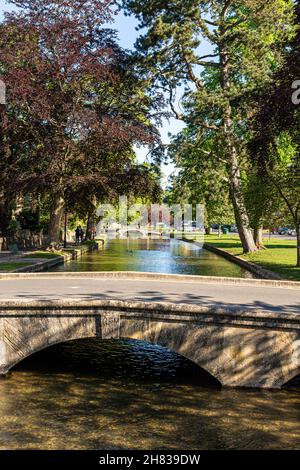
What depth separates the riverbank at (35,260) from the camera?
Answer: 2675 centimetres

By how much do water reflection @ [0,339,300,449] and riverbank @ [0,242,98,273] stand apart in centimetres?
1204

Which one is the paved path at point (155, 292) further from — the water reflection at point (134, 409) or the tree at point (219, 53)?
the tree at point (219, 53)

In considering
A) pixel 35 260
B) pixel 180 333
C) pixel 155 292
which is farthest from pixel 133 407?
pixel 35 260

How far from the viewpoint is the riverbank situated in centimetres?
2675

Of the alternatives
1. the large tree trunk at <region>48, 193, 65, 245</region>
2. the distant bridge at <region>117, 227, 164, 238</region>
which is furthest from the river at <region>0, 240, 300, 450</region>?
the distant bridge at <region>117, 227, 164, 238</region>

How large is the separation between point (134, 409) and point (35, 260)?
21.0 metres

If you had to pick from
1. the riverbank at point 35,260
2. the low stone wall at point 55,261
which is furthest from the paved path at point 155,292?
the low stone wall at point 55,261

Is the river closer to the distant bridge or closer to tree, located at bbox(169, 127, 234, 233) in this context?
tree, located at bbox(169, 127, 234, 233)

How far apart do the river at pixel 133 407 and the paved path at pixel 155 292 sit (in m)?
1.81

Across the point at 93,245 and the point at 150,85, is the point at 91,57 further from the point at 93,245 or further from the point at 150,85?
the point at 93,245

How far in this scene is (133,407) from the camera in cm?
1170

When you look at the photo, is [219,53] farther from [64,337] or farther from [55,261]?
[64,337]

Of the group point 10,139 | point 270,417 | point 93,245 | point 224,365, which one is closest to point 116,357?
point 224,365

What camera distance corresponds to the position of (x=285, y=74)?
24.4 m
